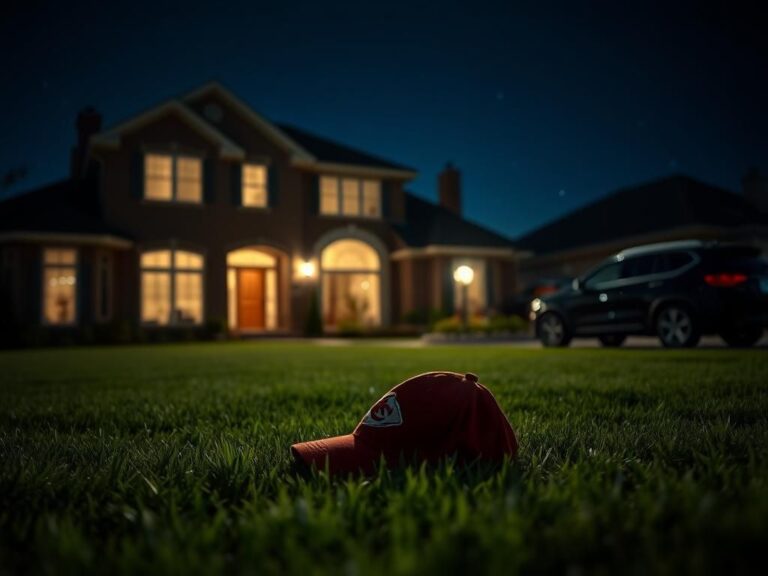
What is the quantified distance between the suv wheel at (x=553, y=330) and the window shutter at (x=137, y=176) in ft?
46.9

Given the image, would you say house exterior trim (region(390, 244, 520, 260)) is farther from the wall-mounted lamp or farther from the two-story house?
the wall-mounted lamp

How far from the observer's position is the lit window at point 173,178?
1969cm

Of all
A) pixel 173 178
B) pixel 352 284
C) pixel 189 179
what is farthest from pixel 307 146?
pixel 352 284

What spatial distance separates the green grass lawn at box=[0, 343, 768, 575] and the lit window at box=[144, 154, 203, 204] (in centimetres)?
1731

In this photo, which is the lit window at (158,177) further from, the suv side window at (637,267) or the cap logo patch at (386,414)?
the cap logo patch at (386,414)

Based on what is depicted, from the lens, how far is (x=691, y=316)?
30.2 ft

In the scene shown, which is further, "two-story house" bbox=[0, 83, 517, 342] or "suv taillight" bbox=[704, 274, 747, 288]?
"two-story house" bbox=[0, 83, 517, 342]

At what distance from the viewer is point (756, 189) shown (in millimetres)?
24859

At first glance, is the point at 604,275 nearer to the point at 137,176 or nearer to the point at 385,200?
the point at 385,200

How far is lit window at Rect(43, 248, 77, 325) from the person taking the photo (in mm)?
17859

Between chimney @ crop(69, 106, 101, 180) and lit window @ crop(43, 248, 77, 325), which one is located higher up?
chimney @ crop(69, 106, 101, 180)

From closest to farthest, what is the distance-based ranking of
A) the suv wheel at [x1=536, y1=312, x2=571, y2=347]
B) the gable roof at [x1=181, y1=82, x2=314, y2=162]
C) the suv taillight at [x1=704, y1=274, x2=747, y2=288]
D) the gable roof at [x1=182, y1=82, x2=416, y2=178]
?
the suv taillight at [x1=704, y1=274, x2=747, y2=288] < the suv wheel at [x1=536, y1=312, x2=571, y2=347] < the gable roof at [x1=181, y1=82, x2=314, y2=162] < the gable roof at [x1=182, y1=82, x2=416, y2=178]

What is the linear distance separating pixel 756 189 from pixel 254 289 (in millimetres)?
22190

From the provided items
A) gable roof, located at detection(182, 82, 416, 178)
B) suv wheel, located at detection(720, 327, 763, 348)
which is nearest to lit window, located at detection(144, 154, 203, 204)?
gable roof, located at detection(182, 82, 416, 178)
